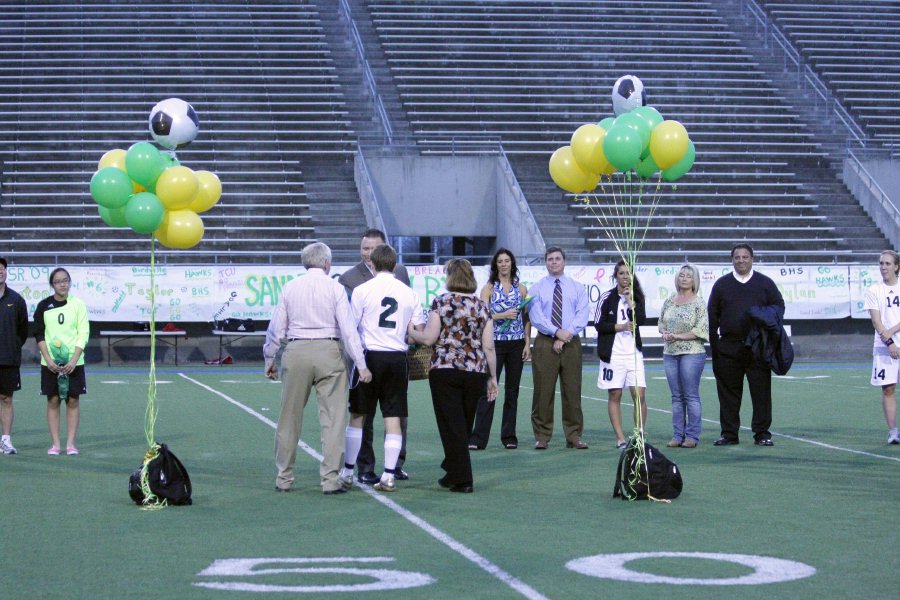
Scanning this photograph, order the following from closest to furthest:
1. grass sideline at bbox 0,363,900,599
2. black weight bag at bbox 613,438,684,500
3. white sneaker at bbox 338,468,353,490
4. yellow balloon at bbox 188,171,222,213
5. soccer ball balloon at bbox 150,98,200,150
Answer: grass sideline at bbox 0,363,900,599
black weight bag at bbox 613,438,684,500
white sneaker at bbox 338,468,353,490
soccer ball balloon at bbox 150,98,200,150
yellow balloon at bbox 188,171,222,213

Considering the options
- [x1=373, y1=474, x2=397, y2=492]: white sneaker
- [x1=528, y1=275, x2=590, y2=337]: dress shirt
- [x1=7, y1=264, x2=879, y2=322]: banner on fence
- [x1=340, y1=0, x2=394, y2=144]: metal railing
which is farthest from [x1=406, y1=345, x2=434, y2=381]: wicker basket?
[x1=340, y1=0, x2=394, y2=144]: metal railing

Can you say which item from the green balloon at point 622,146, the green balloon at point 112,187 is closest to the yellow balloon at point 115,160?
the green balloon at point 112,187

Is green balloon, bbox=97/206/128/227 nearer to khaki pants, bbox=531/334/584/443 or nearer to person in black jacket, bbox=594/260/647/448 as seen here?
khaki pants, bbox=531/334/584/443

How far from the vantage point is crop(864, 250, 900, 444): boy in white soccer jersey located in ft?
40.8

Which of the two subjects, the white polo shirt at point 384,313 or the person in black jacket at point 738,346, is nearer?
the white polo shirt at point 384,313

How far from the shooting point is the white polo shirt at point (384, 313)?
30.7ft

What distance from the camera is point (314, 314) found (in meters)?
9.26

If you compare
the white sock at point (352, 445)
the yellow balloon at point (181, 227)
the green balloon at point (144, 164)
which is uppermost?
the green balloon at point (144, 164)

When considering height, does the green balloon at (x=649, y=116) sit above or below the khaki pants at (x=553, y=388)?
above

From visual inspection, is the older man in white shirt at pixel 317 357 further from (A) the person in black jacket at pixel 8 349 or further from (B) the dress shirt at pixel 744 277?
(B) the dress shirt at pixel 744 277

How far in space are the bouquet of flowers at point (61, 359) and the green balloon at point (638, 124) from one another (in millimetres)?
5728

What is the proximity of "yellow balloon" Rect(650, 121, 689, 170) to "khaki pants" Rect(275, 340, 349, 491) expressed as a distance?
293cm

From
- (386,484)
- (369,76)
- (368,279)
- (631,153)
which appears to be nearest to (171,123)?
(368,279)

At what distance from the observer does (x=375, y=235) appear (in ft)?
32.7
